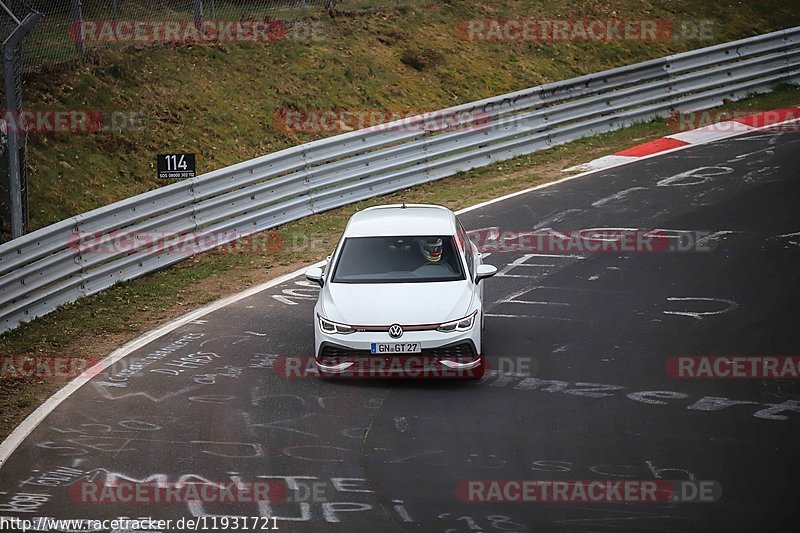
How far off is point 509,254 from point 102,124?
8.26m

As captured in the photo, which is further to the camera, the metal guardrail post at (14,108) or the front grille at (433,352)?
the metal guardrail post at (14,108)

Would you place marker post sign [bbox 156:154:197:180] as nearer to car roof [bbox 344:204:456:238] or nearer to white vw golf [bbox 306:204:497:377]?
car roof [bbox 344:204:456:238]

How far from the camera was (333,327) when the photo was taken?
11.3 m

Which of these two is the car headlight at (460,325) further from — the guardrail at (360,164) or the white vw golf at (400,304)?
the guardrail at (360,164)

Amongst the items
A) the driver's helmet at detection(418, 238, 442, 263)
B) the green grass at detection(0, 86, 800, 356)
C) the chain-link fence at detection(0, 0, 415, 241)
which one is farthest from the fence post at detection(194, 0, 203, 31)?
the driver's helmet at detection(418, 238, 442, 263)

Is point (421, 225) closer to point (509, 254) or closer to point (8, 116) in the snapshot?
point (509, 254)

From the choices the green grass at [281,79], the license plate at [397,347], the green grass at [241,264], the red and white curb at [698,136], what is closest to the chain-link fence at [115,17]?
the green grass at [281,79]

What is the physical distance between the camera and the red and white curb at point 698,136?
21.4 metres

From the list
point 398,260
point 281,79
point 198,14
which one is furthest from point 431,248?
point 198,14

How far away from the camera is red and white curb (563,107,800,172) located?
21.4m

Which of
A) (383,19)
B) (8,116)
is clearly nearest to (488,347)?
(8,116)

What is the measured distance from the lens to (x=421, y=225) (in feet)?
40.9

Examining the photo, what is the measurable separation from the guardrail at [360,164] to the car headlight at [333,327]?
4.68 metres

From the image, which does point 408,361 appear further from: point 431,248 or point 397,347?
point 431,248
